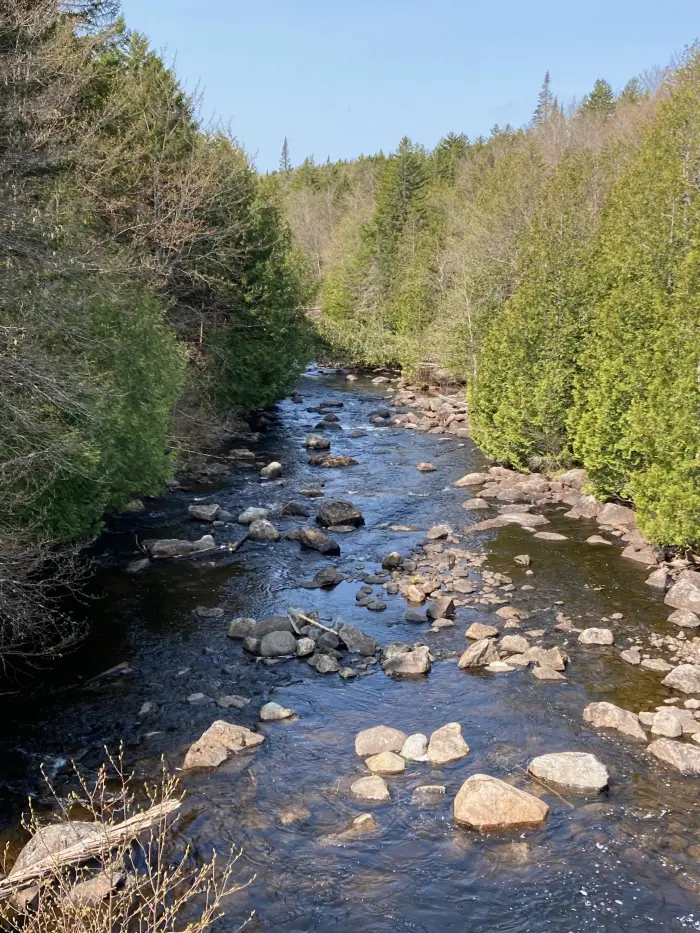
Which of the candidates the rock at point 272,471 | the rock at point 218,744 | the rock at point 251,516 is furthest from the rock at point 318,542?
the rock at point 218,744

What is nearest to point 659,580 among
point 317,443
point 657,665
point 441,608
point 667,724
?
point 657,665

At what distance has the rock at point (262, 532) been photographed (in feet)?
64.2

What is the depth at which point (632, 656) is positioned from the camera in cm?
1329

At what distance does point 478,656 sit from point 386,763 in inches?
133

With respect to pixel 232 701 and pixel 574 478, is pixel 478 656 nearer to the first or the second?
pixel 232 701

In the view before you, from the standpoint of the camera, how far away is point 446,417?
35938 mm

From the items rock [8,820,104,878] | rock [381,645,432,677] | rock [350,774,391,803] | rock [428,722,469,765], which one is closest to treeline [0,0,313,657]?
rock [8,820,104,878]

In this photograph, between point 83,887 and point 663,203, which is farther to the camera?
point 663,203

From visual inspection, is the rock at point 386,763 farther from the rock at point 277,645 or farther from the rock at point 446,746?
the rock at point 277,645

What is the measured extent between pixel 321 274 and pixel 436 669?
6791 cm

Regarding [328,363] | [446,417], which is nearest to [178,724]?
[446,417]

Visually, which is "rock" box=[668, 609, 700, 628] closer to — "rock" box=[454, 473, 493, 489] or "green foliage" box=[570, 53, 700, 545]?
"green foliage" box=[570, 53, 700, 545]

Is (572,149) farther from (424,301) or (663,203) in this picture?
(663,203)

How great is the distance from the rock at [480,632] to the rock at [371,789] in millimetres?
4633
